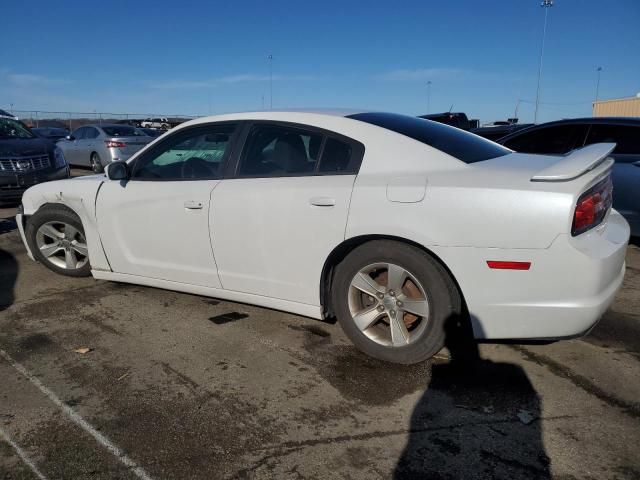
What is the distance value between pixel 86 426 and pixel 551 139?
5.94m

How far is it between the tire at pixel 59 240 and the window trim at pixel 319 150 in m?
1.86

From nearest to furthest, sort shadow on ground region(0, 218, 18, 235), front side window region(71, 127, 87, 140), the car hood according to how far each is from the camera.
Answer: shadow on ground region(0, 218, 18, 235) < the car hood < front side window region(71, 127, 87, 140)

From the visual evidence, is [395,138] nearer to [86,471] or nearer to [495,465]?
[495,465]

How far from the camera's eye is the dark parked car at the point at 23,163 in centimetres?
832

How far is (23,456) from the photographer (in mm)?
2373

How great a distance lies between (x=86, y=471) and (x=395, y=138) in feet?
8.03

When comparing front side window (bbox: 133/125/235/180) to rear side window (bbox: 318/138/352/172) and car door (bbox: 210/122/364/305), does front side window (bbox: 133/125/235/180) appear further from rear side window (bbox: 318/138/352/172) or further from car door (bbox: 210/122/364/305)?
rear side window (bbox: 318/138/352/172)

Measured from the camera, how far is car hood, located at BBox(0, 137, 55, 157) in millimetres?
8469

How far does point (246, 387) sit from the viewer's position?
2.98 m

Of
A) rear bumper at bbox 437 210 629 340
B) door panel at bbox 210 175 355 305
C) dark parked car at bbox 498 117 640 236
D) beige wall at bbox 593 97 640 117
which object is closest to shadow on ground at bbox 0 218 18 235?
door panel at bbox 210 175 355 305

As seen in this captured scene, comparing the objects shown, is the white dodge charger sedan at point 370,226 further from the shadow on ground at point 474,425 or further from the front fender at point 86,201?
the shadow on ground at point 474,425

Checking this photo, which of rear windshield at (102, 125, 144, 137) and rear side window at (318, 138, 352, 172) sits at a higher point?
rear side window at (318, 138, 352, 172)

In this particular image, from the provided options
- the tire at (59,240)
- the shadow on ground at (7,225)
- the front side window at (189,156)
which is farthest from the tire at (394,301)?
the shadow on ground at (7,225)

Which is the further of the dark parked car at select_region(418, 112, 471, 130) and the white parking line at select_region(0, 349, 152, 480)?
the dark parked car at select_region(418, 112, 471, 130)
